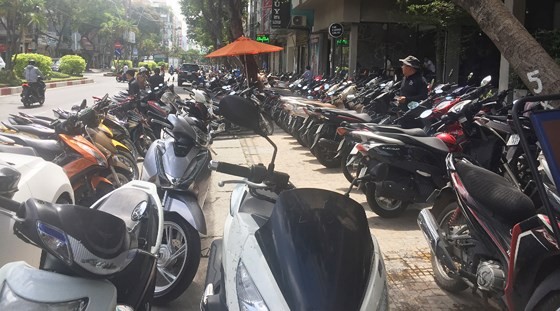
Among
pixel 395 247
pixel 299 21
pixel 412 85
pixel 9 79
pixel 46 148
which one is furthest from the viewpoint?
pixel 9 79

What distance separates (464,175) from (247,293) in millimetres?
2062

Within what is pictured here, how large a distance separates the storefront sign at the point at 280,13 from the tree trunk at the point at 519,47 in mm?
23186

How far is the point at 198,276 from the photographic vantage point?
13.4 feet

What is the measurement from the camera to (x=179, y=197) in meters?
3.69

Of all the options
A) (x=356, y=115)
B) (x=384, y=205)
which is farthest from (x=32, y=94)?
(x=384, y=205)

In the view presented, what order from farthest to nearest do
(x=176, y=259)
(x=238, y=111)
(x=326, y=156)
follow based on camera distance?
1. (x=326, y=156)
2. (x=176, y=259)
3. (x=238, y=111)

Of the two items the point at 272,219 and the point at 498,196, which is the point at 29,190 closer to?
the point at 272,219

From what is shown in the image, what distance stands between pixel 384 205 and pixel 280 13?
886 inches

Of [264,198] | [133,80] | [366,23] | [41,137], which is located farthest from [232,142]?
[366,23]

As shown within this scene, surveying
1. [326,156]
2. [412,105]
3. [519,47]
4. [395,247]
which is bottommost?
[395,247]

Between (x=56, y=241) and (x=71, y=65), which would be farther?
(x=71, y=65)

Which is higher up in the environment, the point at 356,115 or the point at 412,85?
the point at 412,85

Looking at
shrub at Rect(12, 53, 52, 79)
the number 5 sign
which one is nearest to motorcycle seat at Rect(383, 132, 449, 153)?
the number 5 sign

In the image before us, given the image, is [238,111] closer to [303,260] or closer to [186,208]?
[303,260]
